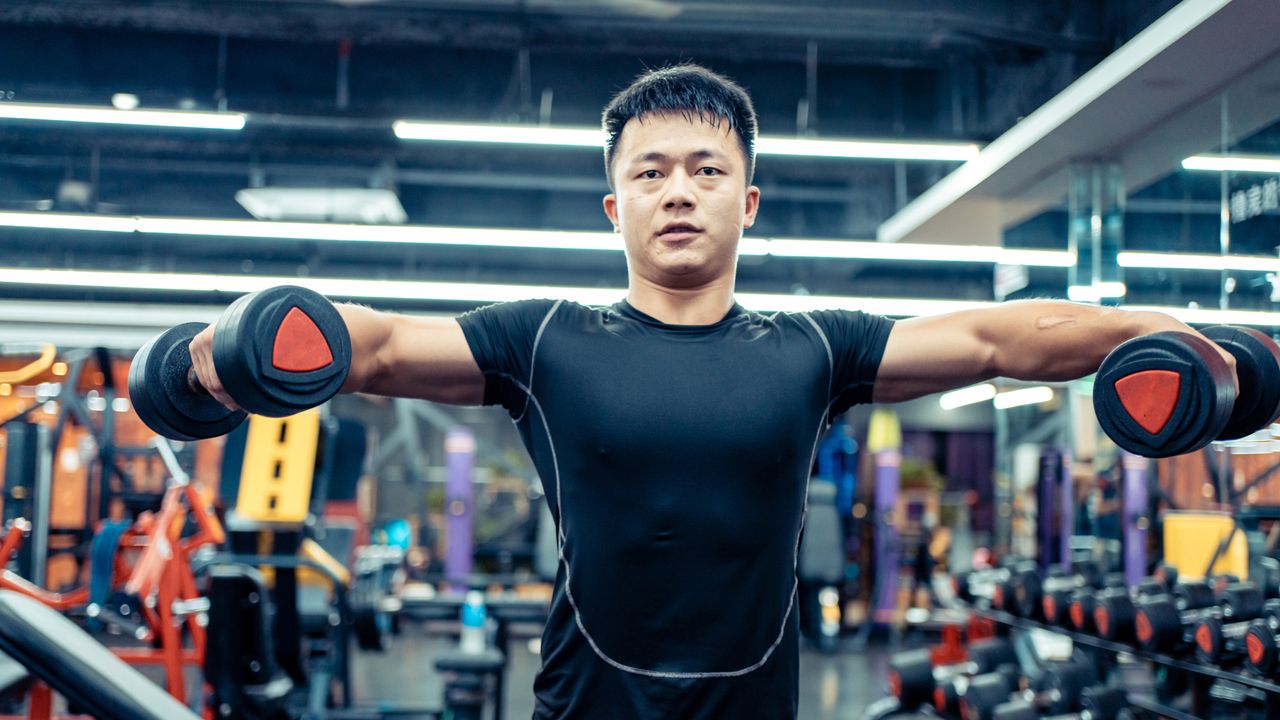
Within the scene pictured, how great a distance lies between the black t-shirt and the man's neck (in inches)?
1.4

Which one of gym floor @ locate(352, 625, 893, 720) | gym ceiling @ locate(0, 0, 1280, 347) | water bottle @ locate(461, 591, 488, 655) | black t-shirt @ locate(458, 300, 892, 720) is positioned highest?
gym ceiling @ locate(0, 0, 1280, 347)

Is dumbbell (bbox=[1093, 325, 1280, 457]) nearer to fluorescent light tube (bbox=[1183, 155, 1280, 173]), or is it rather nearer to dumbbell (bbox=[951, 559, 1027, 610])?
fluorescent light tube (bbox=[1183, 155, 1280, 173])

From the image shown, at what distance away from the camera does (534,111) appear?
18.9 feet

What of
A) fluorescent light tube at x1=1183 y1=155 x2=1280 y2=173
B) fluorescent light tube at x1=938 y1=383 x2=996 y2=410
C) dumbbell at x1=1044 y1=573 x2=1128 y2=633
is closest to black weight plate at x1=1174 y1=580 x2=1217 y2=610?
dumbbell at x1=1044 y1=573 x2=1128 y2=633

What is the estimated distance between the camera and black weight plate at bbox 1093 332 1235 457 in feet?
2.91

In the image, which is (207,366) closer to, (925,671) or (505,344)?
(505,344)

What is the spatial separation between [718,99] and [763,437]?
0.38 m

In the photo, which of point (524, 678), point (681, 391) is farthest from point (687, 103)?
point (524, 678)

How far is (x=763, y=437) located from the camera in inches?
40.2

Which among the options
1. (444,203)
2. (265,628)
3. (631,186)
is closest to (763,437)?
(631,186)

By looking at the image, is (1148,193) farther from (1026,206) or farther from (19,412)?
(19,412)

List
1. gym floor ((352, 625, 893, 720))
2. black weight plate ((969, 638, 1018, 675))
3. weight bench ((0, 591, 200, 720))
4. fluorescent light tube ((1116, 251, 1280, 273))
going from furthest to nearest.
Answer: gym floor ((352, 625, 893, 720)) → black weight plate ((969, 638, 1018, 675)) → fluorescent light tube ((1116, 251, 1280, 273)) → weight bench ((0, 591, 200, 720))

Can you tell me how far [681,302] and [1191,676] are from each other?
10.1 ft

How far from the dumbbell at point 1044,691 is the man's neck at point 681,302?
2784 millimetres
